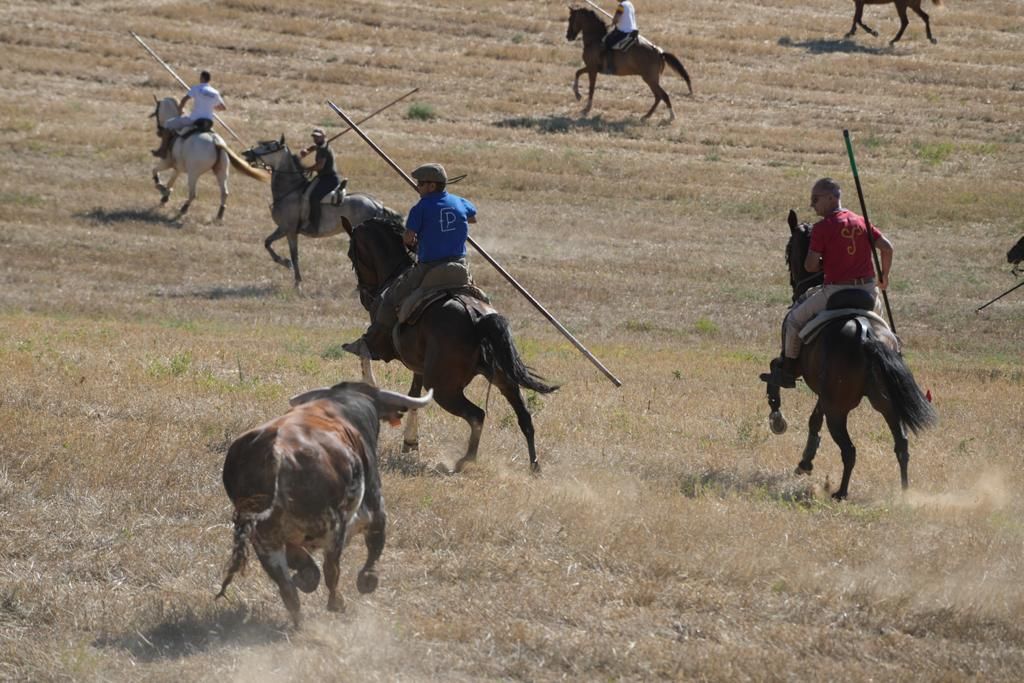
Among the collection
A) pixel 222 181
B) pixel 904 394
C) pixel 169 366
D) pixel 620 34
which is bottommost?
pixel 222 181

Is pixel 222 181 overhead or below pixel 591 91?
below

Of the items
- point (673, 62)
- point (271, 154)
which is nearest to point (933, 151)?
point (673, 62)

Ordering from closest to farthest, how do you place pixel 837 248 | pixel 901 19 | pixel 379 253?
pixel 837 248 < pixel 379 253 < pixel 901 19

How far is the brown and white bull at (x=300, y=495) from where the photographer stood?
6.65 meters

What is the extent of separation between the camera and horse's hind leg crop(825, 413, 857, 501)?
1067 cm

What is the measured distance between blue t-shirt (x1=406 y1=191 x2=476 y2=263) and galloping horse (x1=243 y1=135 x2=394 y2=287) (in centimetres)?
1162

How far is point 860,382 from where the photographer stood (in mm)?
10633

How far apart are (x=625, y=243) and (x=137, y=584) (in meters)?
19.9

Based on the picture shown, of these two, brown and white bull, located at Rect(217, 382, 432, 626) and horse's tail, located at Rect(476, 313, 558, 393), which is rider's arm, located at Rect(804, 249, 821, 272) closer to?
horse's tail, located at Rect(476, 313, 558, 393)

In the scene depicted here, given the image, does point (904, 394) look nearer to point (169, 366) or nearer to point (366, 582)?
point (366, 582)

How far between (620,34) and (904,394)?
2676 cm

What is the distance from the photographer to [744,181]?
31.7m

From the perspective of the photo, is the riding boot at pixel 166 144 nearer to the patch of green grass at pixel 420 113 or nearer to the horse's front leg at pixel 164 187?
the horse's front leg at pixel 164 187

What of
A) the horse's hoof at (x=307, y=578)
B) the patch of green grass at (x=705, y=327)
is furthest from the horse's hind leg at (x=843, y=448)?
the patch of green grass at (x=705, y=327)
